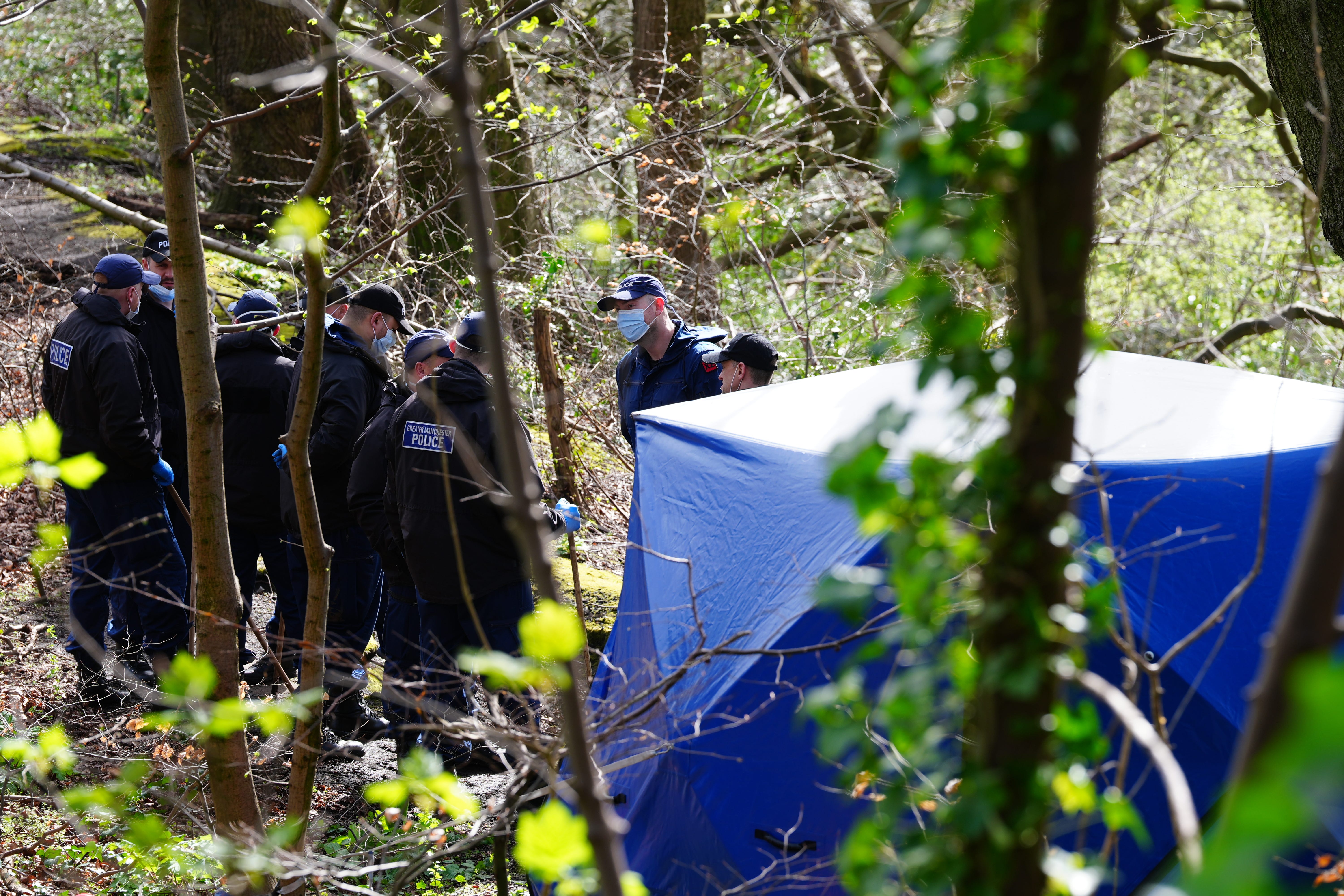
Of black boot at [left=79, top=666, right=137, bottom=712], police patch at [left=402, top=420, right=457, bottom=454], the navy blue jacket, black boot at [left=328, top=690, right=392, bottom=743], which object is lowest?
black boot at [left=328, top=690, right=392, bottom=743]

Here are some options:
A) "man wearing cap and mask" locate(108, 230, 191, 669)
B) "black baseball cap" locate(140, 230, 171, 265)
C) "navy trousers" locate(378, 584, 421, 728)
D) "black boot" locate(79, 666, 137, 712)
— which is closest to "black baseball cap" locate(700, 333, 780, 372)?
"navy trousers" locate(378, 584, 421, 728)

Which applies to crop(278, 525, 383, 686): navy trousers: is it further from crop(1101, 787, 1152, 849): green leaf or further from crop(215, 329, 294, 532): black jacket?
crop(1101, 787, 1152, 849): green leaf

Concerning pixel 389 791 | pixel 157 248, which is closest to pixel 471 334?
pixel 157 248

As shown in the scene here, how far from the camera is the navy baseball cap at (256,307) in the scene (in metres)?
5.11

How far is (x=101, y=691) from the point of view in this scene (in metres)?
4.76

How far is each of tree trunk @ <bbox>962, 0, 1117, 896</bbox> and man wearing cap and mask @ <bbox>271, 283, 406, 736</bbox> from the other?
4.04m

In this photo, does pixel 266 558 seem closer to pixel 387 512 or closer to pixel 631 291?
pixel 387 512

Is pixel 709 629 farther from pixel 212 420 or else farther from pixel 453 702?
pixel 453 702

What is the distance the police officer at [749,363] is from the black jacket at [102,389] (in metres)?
2.72

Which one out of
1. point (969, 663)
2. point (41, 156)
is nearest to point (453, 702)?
point (969, 663)

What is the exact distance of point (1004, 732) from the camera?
1086 mm

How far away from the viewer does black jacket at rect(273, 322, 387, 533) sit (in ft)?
15.7

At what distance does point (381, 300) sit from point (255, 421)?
93 centimetres

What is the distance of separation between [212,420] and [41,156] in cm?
1126
